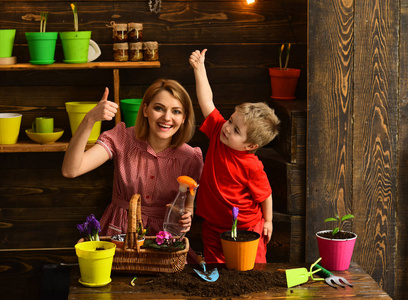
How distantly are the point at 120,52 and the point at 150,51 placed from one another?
0.16 m

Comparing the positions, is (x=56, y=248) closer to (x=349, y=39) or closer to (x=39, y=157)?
(x=39, y=157)

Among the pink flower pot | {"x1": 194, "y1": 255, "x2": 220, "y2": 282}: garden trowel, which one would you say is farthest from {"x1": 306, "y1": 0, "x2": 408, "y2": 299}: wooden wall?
{"x1": 194, "y1": 255, "x2": 220, "y2": 282}: garden trowel

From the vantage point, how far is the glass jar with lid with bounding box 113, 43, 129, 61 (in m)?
2.98

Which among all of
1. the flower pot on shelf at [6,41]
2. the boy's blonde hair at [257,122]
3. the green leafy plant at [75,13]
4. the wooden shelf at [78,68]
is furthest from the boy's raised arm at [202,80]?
the flower pot on shelf at [6,41]

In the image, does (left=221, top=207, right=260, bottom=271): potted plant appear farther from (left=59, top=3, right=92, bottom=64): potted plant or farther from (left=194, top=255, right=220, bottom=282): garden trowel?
(left=59, top=3, right=92, bottom=64): potted plant

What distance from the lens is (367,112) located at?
280 cm

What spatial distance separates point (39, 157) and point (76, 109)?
0.49 metres

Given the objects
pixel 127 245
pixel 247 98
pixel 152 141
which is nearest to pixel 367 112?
pixel 247 98

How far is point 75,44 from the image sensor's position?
290cm

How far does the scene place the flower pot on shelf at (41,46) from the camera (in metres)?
2.88

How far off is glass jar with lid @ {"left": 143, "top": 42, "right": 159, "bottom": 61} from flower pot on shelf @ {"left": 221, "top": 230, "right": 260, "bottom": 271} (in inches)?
47.9

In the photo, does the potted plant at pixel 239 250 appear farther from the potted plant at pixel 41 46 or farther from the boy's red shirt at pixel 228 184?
the potted plant at pixel 41 46

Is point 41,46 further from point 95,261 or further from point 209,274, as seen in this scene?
point 209,274

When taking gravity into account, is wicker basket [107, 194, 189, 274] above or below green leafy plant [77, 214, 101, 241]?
below
